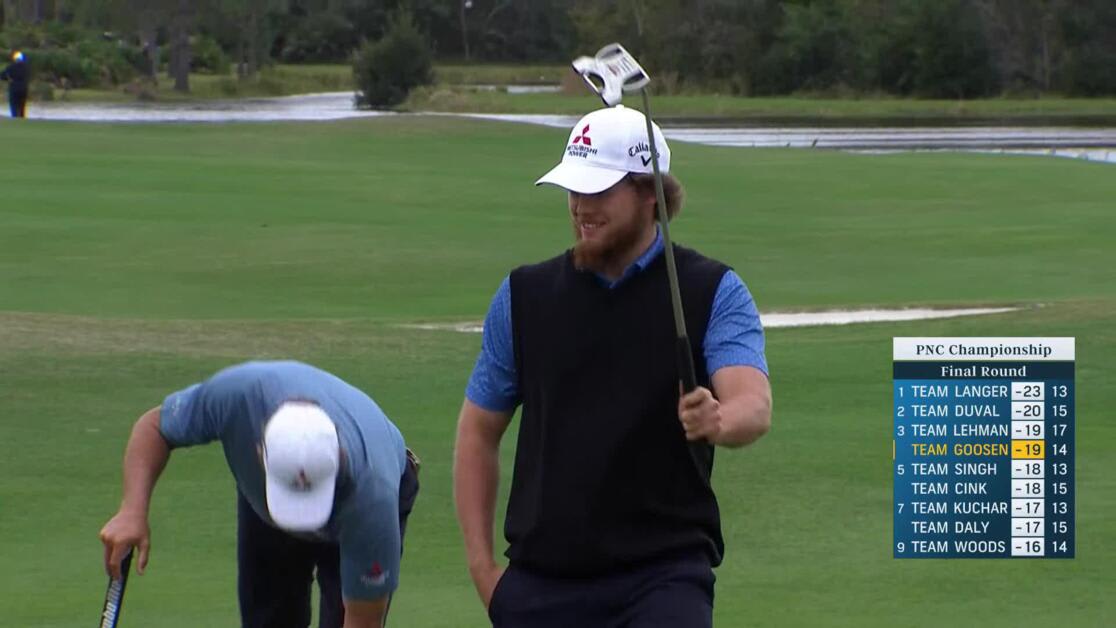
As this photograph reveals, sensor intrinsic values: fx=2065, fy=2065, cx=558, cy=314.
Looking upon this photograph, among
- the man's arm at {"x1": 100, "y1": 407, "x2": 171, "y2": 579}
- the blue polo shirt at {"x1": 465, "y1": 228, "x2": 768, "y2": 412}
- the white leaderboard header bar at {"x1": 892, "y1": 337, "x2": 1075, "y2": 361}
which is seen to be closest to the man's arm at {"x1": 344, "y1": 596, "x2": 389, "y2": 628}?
the man's arm at {"x1": 100, "y1": 407, "x2": 171, "y2": 579}

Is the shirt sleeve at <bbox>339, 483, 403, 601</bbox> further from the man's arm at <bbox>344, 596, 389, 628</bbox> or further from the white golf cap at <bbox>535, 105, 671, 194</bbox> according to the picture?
the white golf cap at <bbox>535, 105, 671, 194</bbox>

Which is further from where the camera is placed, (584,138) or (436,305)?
(436,305)

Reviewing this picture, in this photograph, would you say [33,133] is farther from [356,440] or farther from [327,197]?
[356,440]

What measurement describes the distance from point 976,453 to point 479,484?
3.78 m

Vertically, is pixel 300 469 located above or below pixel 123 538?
above

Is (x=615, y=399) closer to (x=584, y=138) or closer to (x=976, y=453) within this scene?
(x=584, y=138)

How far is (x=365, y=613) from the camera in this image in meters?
5.29

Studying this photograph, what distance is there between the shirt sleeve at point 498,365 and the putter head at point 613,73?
19.6 inches

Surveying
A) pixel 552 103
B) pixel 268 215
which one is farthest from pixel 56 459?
pixel 552 103

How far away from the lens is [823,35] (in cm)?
8106

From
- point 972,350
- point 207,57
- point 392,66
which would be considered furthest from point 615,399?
point 207,57

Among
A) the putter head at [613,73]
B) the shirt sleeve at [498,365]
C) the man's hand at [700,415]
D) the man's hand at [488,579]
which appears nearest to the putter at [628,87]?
the putter head at [613,73]

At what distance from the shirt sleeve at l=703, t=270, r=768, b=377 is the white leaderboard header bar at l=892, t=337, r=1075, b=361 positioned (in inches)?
149

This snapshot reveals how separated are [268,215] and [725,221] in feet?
19.0
